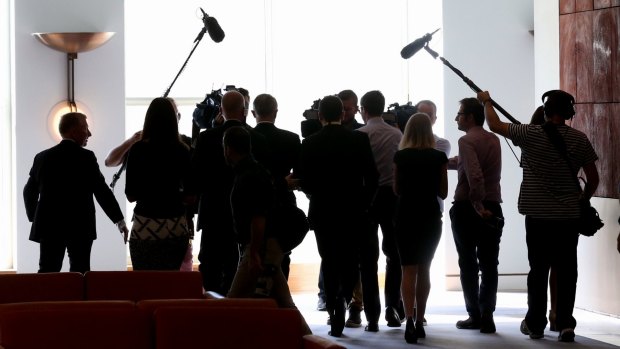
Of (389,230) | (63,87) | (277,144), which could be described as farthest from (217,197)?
(63,87)

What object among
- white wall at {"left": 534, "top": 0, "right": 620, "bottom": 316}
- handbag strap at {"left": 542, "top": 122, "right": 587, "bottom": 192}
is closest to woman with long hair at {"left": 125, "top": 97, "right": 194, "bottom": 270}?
handbag strap at {"left": 542, "top": 122, "right": 587, "bottom": 192}

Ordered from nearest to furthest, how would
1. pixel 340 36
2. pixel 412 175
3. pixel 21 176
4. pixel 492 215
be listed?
pixel 412 175
pixel 492 215
pixel 21 176
pixel 340 36

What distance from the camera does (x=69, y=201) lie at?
699 cm

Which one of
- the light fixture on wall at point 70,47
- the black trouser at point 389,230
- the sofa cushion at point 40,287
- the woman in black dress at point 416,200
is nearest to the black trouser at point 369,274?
the black trouser at point 389,230

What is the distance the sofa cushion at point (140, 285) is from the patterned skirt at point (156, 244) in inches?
43.5

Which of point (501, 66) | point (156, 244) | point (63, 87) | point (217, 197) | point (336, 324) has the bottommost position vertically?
point (336, 324)

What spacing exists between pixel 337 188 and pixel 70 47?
400cm

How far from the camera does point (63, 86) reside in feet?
33.0

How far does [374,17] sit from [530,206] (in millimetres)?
4336

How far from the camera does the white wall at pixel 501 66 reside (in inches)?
405

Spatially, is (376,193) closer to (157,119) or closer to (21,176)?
(157,119)

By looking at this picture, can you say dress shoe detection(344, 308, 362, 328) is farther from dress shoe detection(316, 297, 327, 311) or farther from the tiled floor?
dress shoe detection(316, 297, 327, 311)

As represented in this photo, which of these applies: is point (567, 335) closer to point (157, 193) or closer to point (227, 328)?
point (157, 193)

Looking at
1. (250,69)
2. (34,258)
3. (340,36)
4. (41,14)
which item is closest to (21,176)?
(34,258)
